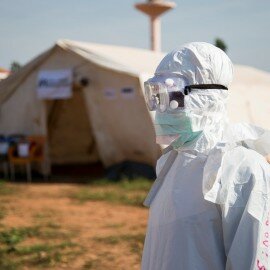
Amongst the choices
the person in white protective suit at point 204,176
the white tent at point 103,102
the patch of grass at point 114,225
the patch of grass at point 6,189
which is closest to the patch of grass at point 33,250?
the patch of grass at point 114,225

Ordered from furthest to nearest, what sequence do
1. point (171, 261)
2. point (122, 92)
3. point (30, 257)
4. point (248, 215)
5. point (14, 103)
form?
point (14, 103) → point (122, 92) → point (30, 257) → point (171, 261) → point (248, 215)

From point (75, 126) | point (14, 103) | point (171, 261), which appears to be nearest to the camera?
point (171, 261)

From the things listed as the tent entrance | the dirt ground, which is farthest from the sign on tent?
the dirt ground

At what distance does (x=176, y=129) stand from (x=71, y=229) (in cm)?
468

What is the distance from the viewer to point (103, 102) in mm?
9711

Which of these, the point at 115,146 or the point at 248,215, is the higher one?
the point at 248,215

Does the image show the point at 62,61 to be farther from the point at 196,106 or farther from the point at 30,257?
the point at 196,106

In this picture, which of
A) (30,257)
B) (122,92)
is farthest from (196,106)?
(122,92)

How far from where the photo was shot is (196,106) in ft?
5.41

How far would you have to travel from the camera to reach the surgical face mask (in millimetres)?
1647

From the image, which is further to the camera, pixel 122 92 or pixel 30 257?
pixel 122 92

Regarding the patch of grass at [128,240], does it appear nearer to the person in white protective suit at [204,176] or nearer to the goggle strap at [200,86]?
the person in white protective suit at [204,176]

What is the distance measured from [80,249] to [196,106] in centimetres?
386

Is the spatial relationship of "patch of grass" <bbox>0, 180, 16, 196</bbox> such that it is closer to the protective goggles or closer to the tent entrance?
the tent entrance
